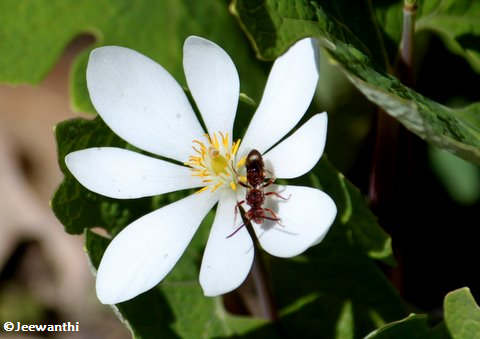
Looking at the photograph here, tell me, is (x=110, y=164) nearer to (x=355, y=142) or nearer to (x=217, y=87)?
(x=217, y=87)

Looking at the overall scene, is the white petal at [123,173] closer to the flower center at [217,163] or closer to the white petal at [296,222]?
the flower center at [217,163]

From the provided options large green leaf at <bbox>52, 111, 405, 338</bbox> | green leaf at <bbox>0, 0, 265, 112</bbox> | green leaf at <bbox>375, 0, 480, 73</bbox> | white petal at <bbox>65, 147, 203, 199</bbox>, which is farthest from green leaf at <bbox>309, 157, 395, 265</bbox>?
green leaf at <bbox>0, 0, 265, 112</bbox>

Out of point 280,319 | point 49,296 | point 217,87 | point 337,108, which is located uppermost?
point 217,87

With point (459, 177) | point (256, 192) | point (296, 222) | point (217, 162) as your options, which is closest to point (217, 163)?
point (217, 162)

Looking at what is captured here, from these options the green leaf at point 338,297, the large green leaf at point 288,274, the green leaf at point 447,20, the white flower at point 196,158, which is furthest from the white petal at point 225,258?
the green leaf at point 447,20

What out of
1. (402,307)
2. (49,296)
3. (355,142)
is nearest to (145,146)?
(402,307)

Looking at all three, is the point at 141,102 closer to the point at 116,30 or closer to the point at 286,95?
the point at 286,95
